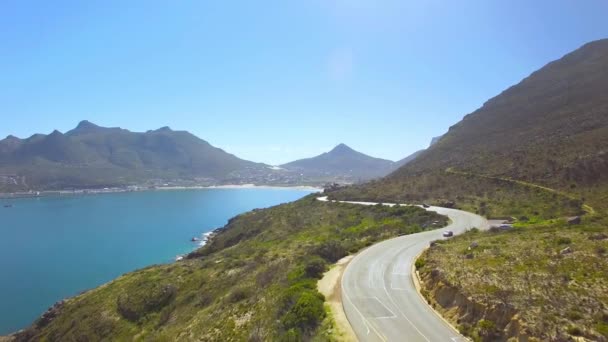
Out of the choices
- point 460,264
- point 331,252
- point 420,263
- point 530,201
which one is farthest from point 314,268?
point 530,201

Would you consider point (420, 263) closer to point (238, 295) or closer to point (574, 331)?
point (574, 331)

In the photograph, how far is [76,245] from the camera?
82188 millimetres

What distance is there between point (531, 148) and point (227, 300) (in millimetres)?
65655

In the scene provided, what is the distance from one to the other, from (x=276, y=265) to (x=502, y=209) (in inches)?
1326

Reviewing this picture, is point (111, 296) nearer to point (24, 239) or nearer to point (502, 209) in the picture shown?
point (502, 209)

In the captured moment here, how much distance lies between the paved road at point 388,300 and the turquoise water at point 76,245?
43.4 meters

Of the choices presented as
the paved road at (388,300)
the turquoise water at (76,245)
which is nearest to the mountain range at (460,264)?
the paved road at (388,300)

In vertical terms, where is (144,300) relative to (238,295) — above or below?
below

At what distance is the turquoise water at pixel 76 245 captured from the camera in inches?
2019

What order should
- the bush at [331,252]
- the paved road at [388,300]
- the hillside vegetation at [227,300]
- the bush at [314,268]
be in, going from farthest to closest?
the bush at [331,252]
the bush at [314,268]
the hillside vegetation at [227,300]
the paved road at [388,300]

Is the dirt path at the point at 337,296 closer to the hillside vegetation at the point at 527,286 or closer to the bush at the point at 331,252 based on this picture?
the bush at the point at 331,252

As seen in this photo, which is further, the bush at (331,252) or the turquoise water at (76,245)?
the turquoise water at (76,245)

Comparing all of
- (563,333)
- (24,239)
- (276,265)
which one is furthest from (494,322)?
(24,239)

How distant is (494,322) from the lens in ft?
47.4
